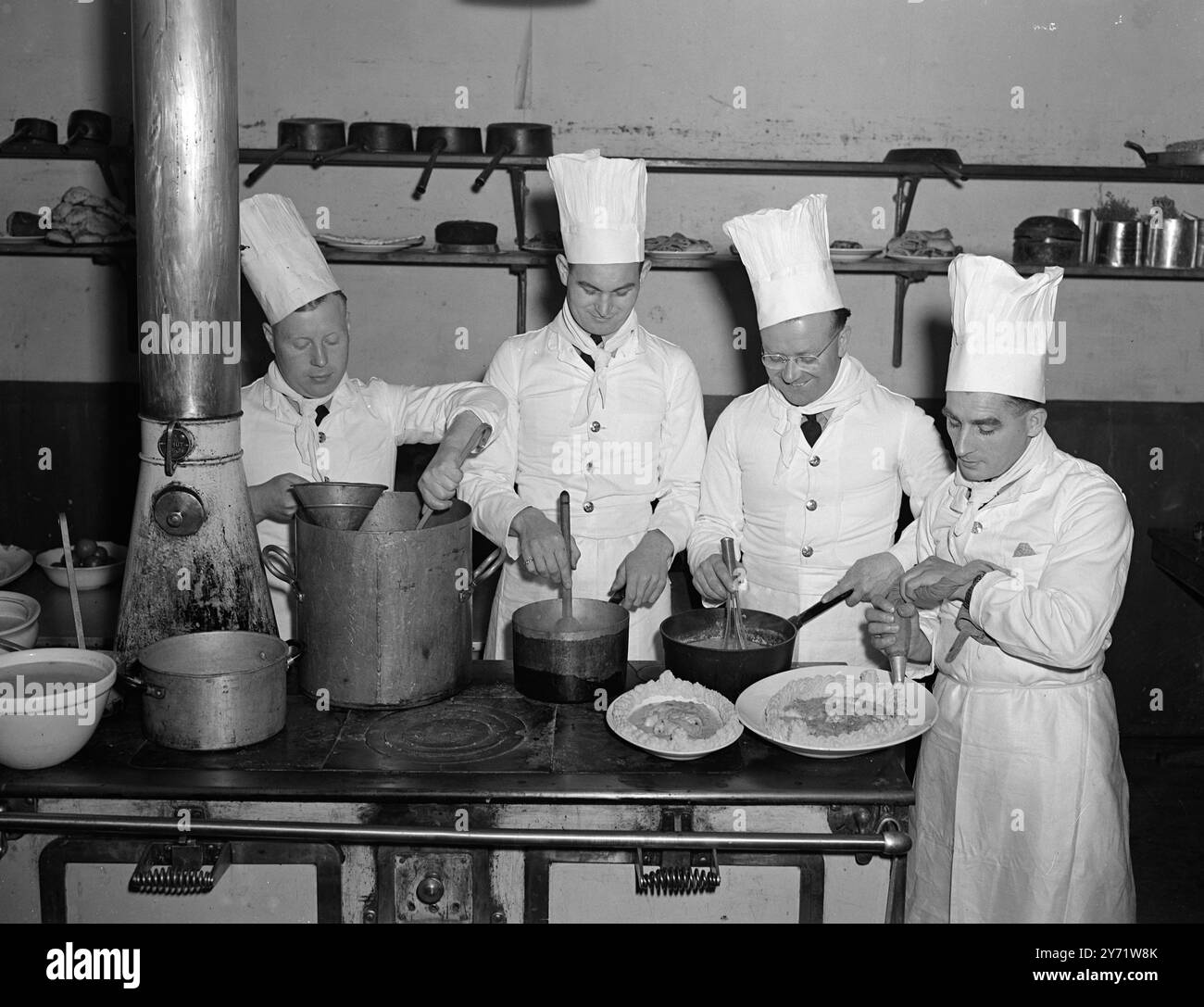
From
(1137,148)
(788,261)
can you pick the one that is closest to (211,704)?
(788,261)

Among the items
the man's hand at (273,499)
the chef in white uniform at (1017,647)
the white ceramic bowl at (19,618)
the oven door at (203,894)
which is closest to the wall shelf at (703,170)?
the man's hand at (273,499)

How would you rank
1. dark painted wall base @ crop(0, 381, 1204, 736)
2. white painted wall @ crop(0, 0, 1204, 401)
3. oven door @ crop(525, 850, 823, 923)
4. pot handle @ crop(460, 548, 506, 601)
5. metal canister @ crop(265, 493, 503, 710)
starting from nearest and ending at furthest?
1. oven door @ crop(525, 850, 823, 923)
2. metal canister @ crop(265, 493, 503, 710)
3. pot handle @ crop(460, 548, 506, 601)
4. white painted wall @ crop(0, 0, 1204, 401)
5. dark painted wall base @ crop(0, 381, 1204, 736)

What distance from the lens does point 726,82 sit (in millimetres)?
4543

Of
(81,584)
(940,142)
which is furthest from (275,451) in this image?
(940,142)

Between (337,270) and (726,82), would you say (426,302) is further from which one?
(726,82)

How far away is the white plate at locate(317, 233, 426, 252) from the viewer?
4223 mm

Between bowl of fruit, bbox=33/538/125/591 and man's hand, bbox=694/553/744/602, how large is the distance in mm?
1757

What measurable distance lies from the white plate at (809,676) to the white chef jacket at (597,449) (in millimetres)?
813

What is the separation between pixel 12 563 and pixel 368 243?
156cm

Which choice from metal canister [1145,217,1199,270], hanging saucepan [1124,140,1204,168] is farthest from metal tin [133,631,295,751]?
hanging saucepan [1124,140,1204,168]

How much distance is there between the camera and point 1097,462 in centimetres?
473

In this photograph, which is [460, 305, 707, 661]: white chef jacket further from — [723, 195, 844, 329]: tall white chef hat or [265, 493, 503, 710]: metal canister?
[265, 493, 503, 710]: metal canister

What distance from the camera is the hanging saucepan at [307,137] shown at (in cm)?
424

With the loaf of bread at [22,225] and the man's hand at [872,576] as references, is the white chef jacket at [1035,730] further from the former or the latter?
the loaf of bread at [22,225]
